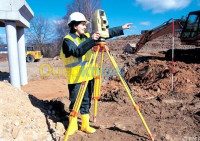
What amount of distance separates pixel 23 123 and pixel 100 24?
196cm

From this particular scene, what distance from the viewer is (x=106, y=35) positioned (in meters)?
2.53

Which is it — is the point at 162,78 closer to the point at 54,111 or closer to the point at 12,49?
the point at 54,111

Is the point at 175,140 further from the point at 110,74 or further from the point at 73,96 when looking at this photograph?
the point at 110,74

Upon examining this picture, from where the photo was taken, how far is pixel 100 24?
246 cm

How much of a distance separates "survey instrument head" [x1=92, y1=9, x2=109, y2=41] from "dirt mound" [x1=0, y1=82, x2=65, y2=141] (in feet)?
5.32

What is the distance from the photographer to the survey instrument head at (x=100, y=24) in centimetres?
245

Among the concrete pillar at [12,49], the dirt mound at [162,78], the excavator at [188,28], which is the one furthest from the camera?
the excavator at [188,28]

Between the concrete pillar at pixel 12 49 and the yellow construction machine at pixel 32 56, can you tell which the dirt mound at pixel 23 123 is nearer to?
the concrete pillar at pixel 12 49

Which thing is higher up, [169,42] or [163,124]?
[169,42]

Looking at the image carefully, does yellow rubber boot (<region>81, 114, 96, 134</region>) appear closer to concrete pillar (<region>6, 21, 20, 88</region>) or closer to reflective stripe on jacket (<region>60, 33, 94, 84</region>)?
reflective stripe on jacket (<region>60, 33, 94, 84</region>)

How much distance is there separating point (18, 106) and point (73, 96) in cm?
117

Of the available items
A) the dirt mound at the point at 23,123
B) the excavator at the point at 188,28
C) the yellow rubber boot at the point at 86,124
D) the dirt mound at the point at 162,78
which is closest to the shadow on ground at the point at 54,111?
the dirt mound at the point at 23,123

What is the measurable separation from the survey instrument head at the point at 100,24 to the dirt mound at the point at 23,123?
5.32 feet

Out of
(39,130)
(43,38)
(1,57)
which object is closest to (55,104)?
(39,130)
